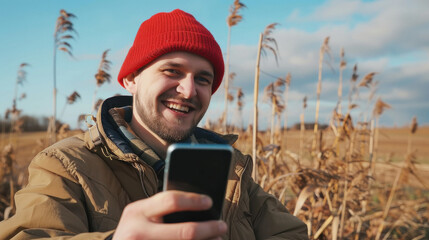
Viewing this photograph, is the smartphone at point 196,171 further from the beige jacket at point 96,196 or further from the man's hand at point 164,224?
the beige jacket at point 96,196

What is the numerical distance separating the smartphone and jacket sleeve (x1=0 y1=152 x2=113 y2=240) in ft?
1.39

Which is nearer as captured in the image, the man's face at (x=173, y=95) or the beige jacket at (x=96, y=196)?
the beige jacket at (x=96, y=196)

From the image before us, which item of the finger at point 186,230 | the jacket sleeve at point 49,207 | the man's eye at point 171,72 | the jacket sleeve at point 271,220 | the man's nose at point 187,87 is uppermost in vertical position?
the man's eye at point 171,72

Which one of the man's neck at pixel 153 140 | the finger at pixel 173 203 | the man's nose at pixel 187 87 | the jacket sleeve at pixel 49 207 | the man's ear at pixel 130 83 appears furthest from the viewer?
the man's ear at pixel 130 83

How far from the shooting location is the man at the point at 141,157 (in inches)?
54.3

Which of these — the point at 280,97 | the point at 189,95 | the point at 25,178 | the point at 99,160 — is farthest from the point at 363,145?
the point at 25,178

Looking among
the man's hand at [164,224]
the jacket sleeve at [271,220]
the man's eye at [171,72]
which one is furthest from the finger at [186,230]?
the man's eye at [171,72]

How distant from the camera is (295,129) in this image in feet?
21.1

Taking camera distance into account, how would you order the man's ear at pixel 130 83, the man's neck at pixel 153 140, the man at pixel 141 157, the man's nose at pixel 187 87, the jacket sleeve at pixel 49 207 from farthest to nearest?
the man's ear at pixel 130 83 < the man's neck at pixel 153 140 < the man's nose at pixel 187 87 < the man at pixel 141 157 < the jacket sleeve at pixel 49 207

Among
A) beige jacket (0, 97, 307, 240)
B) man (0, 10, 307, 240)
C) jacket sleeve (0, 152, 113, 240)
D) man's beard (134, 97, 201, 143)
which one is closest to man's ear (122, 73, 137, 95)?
man (0, 10, 307, 240)

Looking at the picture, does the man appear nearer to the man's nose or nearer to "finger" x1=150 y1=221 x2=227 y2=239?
the man's nose

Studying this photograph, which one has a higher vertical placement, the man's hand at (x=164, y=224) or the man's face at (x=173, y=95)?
the man's face at (x=173, y=95)


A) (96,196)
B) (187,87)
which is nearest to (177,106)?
(187,87)

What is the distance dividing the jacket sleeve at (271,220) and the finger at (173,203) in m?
1.20
